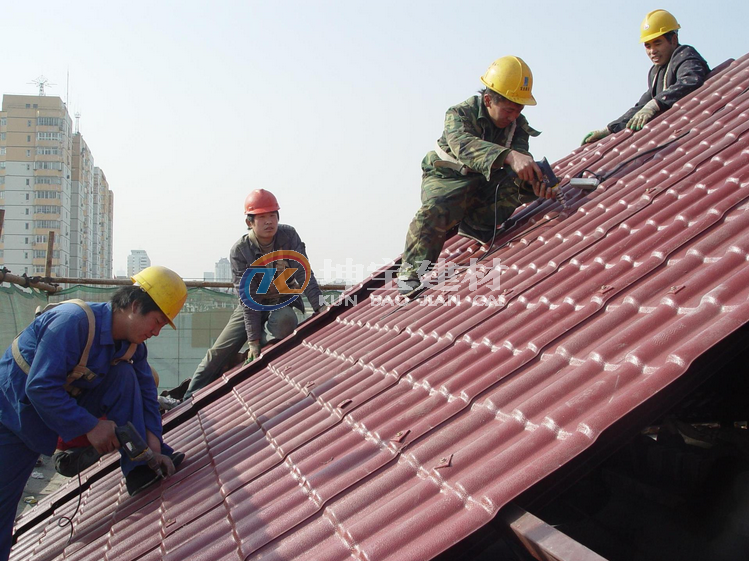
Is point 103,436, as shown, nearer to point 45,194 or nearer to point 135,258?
point 45,194

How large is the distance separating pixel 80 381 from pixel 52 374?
37cm

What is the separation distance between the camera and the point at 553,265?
11.7 ft

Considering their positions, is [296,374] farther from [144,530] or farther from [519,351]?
[519,351]

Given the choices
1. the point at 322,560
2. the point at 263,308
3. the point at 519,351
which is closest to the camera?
the point at 322,560

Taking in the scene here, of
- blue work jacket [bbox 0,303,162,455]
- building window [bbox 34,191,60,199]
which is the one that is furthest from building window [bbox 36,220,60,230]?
blue work jacket [bbox 0,303,162,455]

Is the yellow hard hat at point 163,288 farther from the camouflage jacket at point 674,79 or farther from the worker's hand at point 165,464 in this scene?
the camouflage jacket at point 674,79

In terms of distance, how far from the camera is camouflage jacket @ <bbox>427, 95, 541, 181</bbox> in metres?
4.36

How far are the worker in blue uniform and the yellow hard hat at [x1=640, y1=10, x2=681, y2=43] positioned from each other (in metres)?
4.89

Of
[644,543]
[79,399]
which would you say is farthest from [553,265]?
[79,399]

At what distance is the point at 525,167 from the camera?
4258 millimetres

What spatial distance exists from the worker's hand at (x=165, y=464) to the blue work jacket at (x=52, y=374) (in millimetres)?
466

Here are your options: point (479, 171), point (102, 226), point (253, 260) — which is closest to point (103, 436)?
point (479, 171)

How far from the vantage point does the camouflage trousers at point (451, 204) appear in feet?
15.5

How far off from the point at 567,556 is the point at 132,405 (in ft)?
10.6
